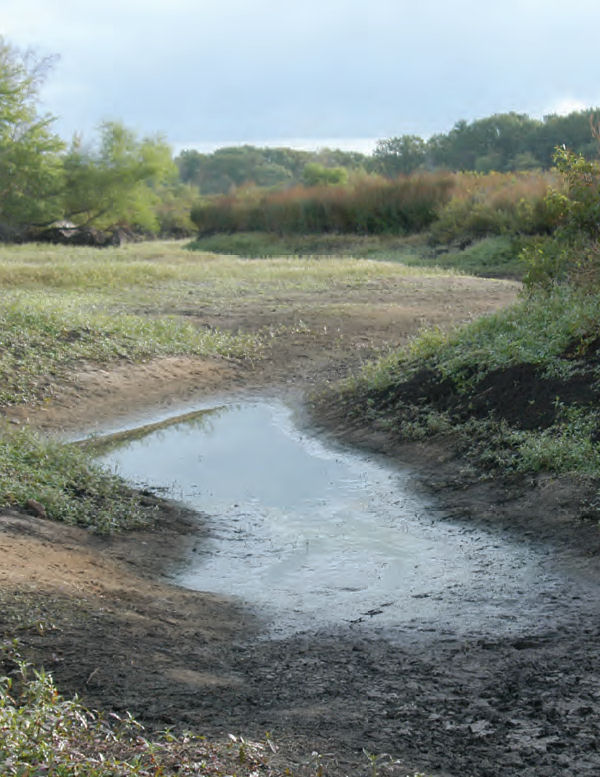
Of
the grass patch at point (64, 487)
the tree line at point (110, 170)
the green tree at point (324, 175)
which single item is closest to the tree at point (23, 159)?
the tree line at point (110, 170)

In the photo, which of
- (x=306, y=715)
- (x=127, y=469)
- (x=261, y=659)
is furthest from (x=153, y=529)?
(x=306, y=715)

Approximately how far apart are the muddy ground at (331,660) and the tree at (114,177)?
34.0 meters

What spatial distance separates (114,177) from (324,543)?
116ft

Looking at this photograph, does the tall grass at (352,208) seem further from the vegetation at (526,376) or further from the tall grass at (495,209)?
the vegetation at (526,376)

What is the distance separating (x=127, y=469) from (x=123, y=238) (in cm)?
3031

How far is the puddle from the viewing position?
208 inches

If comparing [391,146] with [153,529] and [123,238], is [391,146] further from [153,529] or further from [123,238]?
[153,529]

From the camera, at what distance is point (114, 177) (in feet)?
130

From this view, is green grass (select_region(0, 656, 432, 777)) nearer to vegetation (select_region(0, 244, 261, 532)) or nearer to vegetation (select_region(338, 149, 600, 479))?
vegetation (select_region(0, 244, 261, 532))

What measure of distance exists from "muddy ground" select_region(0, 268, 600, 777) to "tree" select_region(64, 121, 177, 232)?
34.0 meters

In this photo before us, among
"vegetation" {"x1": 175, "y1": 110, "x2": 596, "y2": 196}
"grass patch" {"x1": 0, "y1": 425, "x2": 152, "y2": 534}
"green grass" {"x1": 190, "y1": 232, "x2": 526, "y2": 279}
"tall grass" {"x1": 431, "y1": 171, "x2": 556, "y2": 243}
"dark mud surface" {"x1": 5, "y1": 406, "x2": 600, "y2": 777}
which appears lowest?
"dark mud surface" {"x1": 5, "y1": 406, "x2": 600, "y2": 777}

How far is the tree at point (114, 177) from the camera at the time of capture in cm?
3903

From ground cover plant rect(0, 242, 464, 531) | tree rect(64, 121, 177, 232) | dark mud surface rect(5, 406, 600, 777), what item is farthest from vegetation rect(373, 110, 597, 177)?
dark mud surface rect(5, 406, 600, 777)

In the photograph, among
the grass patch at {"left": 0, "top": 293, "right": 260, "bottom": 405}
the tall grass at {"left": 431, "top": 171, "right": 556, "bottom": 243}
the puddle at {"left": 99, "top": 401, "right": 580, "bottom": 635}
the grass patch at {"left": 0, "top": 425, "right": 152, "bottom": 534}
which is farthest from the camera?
the tall grass at {"left": 431, "top": 171, "right": 556, "bottom": 243}
